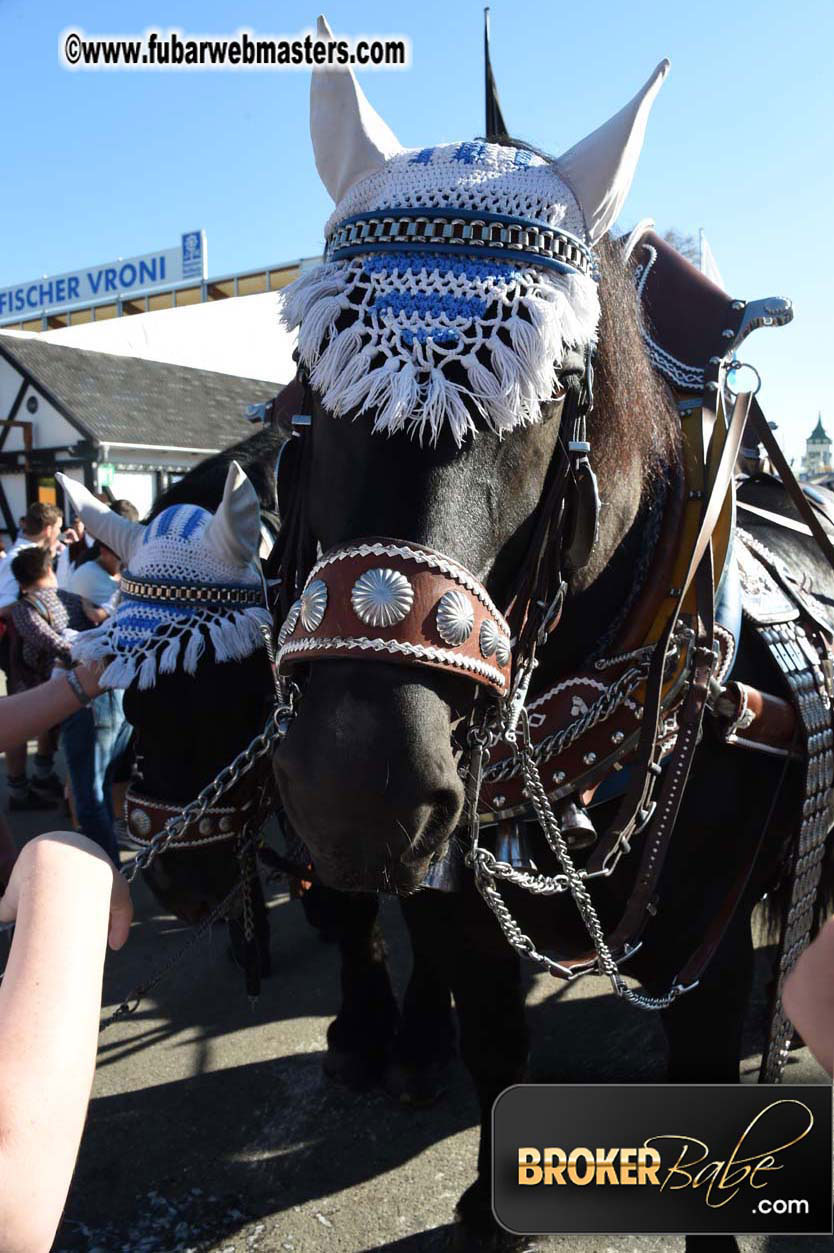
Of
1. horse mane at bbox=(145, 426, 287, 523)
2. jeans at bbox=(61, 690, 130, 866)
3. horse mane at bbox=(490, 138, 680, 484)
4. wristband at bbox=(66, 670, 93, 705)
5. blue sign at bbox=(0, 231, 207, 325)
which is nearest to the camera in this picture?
horse mane at bbox=(490, 138, 680, 484)

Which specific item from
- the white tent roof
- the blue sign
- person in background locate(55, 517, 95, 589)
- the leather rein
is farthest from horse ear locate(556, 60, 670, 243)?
the blue sign

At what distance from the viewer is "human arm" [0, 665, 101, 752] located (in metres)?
1.97

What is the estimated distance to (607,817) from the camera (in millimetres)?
1878

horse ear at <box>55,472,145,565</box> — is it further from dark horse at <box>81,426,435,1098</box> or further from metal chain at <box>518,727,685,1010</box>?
metal chain at <box>518,727,685,1010</box>

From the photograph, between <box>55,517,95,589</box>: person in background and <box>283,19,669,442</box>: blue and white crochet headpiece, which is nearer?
<box>283,19,669,442</box>: blue and white crochet headpiece

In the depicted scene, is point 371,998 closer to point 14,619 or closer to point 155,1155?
point 155,1155

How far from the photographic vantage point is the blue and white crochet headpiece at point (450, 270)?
1304 mm

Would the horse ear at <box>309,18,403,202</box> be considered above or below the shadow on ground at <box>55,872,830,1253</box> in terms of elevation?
above

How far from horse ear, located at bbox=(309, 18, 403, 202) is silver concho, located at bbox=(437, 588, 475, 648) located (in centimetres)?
87

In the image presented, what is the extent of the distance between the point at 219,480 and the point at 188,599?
2.27ft

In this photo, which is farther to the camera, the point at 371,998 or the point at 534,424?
the point at 371,998

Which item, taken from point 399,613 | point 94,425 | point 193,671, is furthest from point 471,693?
point 94,425

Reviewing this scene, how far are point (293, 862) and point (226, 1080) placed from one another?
1062mm

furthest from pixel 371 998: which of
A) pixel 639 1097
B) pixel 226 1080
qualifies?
pixel 639 1097
